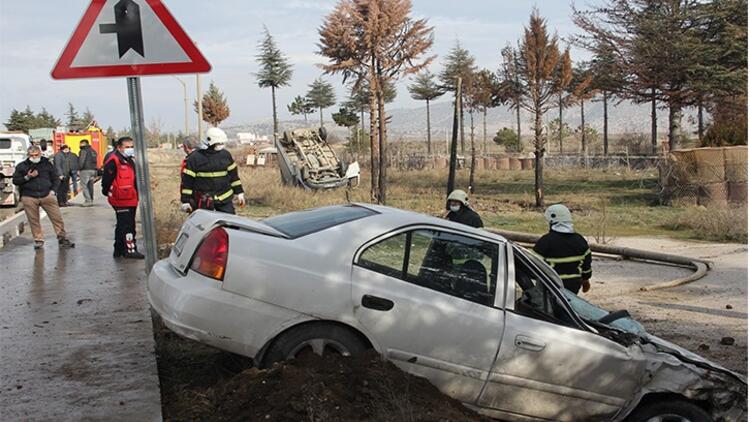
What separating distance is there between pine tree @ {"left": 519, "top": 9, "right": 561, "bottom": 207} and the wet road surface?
1921 centimetres

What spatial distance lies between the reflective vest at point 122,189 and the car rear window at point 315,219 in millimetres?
5337

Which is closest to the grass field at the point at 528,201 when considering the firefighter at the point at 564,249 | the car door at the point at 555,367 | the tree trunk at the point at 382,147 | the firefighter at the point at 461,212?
the tree trunk at the point at 382,147

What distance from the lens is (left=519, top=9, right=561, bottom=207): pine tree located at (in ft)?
87.9

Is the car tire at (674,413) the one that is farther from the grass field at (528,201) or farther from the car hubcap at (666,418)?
the grass field at (528,201)

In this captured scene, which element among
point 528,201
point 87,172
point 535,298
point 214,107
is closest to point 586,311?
point 535,298

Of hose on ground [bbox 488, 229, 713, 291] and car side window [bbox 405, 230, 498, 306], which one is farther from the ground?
car side window [bbox 405, 230, 498, 306]

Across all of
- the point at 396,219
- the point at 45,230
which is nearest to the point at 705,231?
the point at 45,230

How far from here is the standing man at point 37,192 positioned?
11523 millimetres

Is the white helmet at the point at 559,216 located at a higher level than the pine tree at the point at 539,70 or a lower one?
lower

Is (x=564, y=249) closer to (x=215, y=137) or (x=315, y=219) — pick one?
(x=315, y=219)

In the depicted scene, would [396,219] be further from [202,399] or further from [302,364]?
[202,399]

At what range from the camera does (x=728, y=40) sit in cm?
3106

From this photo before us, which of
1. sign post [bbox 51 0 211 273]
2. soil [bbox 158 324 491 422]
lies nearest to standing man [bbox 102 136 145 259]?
sign post [bbox 51 0 211 273]

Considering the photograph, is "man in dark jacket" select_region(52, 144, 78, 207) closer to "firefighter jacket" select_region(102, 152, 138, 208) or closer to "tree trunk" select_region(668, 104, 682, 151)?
"firefighter jacket" select_region(102, 152, 138, 208)
